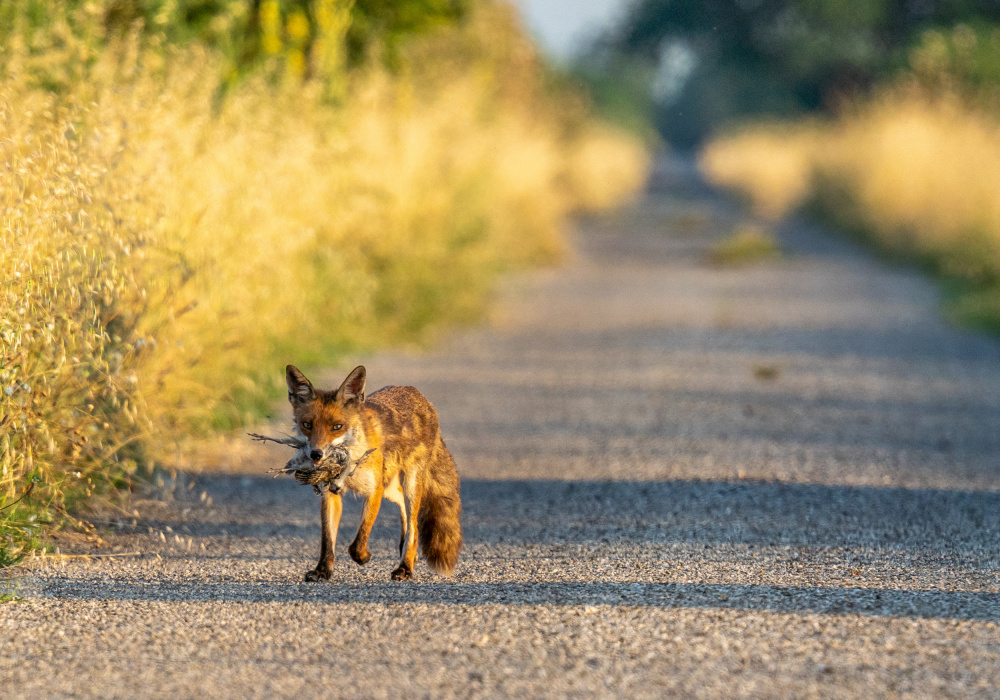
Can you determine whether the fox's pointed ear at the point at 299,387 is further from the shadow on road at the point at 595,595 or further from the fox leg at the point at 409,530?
the shadow on road at the point at 595,595

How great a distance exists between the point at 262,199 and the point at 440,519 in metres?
3.66

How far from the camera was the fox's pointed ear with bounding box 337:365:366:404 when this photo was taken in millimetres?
3842

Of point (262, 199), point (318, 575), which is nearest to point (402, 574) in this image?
point (318, 575)

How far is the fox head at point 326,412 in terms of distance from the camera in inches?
149

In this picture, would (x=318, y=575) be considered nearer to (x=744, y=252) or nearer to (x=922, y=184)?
(x=744, y=252)

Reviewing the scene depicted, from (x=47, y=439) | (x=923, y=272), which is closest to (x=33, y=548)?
(x=47, y=439)

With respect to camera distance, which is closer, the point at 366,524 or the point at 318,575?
the point at 366,524

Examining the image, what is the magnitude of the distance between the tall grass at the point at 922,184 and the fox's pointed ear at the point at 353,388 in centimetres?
904

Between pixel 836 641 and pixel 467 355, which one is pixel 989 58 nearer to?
pixel 467 355

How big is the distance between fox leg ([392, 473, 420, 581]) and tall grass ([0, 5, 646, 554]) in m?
1.15

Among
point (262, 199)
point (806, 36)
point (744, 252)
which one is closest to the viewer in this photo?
point (262, 199)

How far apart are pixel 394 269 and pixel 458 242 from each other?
4.67 feet

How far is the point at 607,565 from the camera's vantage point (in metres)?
4.39

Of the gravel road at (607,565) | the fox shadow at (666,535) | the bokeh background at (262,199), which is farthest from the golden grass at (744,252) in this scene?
the fox shadow at (666,535)
